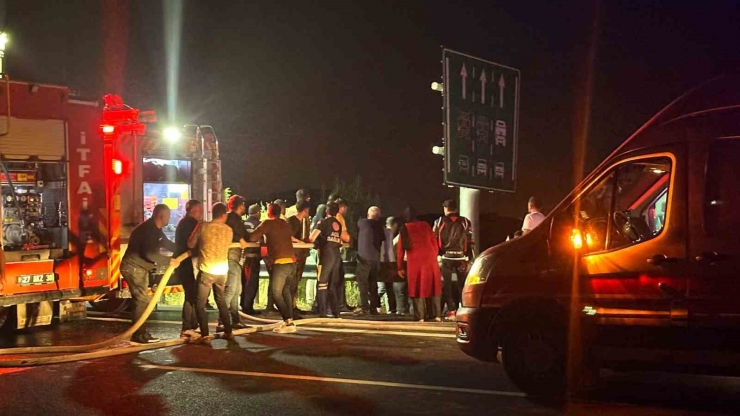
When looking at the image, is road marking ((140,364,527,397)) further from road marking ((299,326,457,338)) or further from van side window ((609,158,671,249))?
road marking ((299,326,457,338))

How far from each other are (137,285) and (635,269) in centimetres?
609

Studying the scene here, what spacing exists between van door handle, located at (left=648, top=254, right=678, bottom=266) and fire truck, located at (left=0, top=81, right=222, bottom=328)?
291 inches

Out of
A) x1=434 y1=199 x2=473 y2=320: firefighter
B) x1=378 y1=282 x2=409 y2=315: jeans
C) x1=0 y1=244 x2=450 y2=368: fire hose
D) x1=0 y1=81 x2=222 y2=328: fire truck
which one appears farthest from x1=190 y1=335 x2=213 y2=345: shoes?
x1=378 y1=282 x2=409 y2=315: jeans

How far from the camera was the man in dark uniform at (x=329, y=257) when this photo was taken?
42.3ft

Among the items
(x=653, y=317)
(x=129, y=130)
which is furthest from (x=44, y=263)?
(x=653, y=317)

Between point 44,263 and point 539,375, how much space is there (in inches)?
266

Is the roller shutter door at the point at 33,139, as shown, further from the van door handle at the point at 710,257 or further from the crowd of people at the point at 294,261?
the van door handle at the point at 710,257

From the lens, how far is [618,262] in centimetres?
676

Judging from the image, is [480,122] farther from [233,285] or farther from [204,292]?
[204,292]

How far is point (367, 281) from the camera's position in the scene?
531 inches

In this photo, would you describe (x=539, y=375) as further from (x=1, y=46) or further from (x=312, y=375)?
(x=1, y=46)

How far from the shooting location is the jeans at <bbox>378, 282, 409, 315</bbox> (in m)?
13.6

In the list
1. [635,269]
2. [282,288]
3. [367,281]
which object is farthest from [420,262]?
[635,269]

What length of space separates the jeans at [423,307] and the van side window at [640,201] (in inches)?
192
